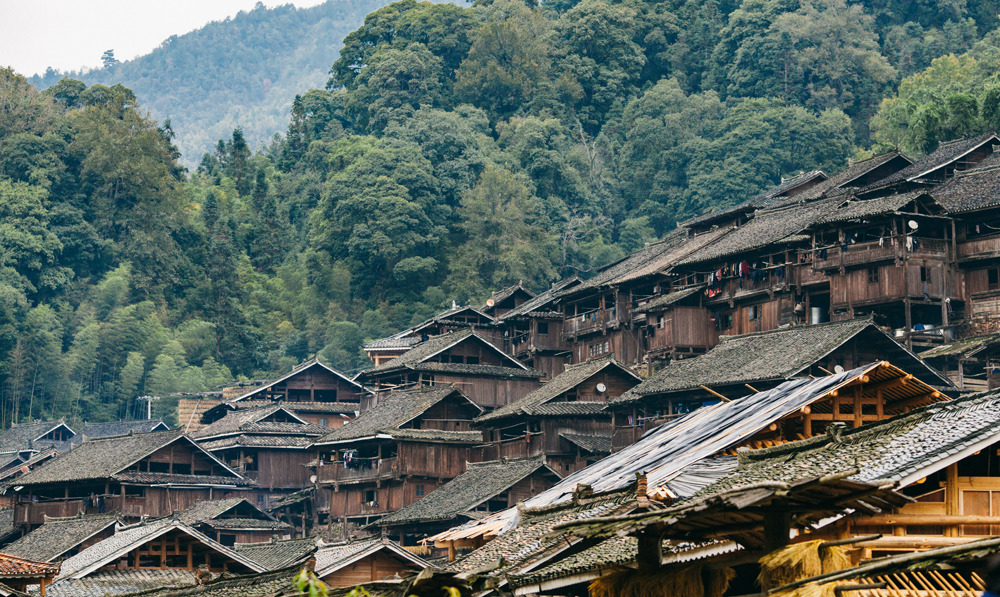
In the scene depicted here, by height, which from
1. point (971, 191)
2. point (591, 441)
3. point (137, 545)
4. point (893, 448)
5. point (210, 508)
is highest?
point (971, 191)

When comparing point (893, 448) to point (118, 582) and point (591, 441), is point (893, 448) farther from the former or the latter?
point (591, 441)

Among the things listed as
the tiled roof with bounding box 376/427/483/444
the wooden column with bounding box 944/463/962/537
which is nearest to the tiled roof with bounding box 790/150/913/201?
the tiled roof with bounding box 376/427/483/444

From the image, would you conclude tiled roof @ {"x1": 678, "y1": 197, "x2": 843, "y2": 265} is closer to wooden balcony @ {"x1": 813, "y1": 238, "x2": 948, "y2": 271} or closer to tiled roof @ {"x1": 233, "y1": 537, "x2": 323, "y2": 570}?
wooden balcony @ {"x1": 813, "y1": 238, "x2": 948, "y2": 271}

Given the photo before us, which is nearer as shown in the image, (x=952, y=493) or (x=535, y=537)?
(x=952, y=493)

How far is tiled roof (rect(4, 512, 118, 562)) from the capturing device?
4412cm

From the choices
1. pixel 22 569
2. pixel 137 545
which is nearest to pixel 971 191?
pixel 137 545

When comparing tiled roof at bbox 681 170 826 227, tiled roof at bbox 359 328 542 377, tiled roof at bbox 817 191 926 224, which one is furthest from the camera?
tiled roof at bbox 681 170 826 227

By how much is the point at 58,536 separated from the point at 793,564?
40697 millimetres

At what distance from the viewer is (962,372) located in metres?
43.3

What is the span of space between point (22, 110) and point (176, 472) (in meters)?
56.4

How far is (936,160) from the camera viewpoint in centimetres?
5334

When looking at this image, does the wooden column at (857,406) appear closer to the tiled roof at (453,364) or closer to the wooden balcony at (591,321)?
the wooden balcony at (591,321)

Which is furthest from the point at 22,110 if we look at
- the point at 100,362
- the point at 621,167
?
the point at 621,167

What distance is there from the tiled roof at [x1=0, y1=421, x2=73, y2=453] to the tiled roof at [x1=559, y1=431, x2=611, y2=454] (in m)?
43.4
